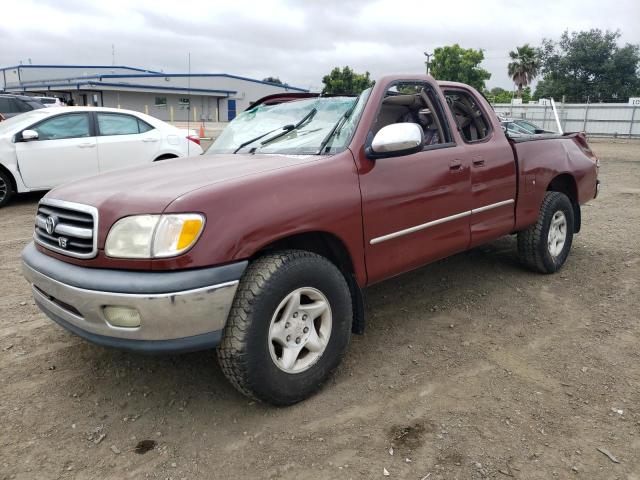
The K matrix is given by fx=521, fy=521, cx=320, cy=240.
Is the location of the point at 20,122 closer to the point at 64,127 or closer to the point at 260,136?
the point at 64,127

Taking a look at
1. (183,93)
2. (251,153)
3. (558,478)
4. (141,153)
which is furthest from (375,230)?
(183,93)

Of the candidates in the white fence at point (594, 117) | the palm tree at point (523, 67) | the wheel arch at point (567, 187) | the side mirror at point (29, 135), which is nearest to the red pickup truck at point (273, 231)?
the wheel arch at point (567, 187)

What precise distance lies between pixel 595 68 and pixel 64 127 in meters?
49.7

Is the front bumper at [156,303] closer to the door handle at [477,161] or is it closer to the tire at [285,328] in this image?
the tire at [285,328]

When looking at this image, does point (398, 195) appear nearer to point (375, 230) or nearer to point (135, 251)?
point (375, 230)

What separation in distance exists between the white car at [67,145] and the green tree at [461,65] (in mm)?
50952

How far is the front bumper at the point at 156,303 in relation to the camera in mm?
2295

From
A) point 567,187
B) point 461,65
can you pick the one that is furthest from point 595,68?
point 567,187

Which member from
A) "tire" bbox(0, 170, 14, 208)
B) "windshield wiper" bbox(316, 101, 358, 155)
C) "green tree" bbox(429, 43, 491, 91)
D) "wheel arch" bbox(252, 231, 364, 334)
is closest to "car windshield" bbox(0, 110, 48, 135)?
"tire" bbox(0, 170, 14, 208)

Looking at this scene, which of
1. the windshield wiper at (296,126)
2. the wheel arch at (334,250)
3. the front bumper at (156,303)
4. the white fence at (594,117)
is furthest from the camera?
the white fence at (594,117)

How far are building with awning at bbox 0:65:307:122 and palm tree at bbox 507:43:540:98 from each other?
2866 centimetres

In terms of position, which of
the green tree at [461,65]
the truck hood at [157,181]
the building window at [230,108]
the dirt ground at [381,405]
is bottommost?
the dirt ground at [381,405]

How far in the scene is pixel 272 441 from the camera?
2.51 m

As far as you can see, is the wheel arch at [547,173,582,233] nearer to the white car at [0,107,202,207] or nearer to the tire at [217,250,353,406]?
the tire at [217,250,353,406]
